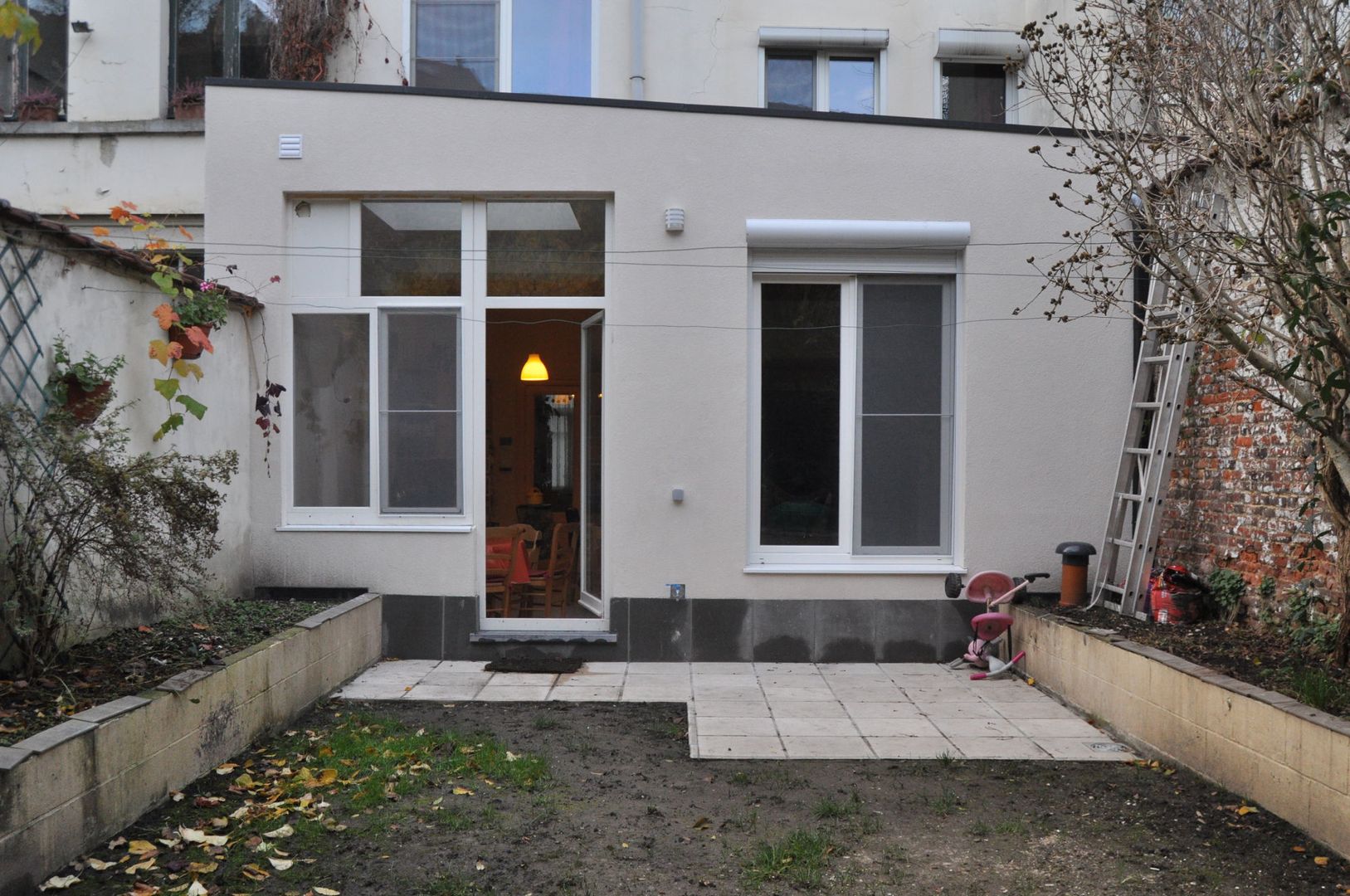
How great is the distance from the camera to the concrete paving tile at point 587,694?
6.95 metres

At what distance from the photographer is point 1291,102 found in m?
5.41

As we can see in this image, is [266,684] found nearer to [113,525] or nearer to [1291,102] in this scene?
[113,525]

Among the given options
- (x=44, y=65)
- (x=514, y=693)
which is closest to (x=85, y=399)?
(x=514, y=693)

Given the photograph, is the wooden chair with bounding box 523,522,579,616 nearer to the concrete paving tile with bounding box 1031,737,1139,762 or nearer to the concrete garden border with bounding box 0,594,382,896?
the concrete garden border with bounding box 0,594,382,896

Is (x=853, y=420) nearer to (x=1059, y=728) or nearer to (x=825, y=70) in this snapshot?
(x=1059, y=728)

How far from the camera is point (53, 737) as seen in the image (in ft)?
13.1

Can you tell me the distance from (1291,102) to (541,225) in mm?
4932

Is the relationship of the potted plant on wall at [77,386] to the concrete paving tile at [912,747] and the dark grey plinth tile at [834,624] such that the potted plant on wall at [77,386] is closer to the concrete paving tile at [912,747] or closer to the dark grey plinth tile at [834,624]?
the concrete paving tile at [912,747]

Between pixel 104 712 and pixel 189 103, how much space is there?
25.1 ft

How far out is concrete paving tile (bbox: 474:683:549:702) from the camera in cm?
698

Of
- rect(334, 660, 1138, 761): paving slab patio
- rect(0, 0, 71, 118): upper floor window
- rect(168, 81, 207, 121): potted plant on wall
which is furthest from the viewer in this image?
rect(0, 0, 71, 118): upper floor window

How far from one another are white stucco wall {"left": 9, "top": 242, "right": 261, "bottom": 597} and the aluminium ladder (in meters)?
5.62

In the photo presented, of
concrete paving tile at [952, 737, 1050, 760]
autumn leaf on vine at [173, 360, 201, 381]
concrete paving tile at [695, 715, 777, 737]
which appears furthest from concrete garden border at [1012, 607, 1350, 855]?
autumn leaf on vine at [173, 360, 201, 381]

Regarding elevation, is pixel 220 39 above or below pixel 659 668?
above
